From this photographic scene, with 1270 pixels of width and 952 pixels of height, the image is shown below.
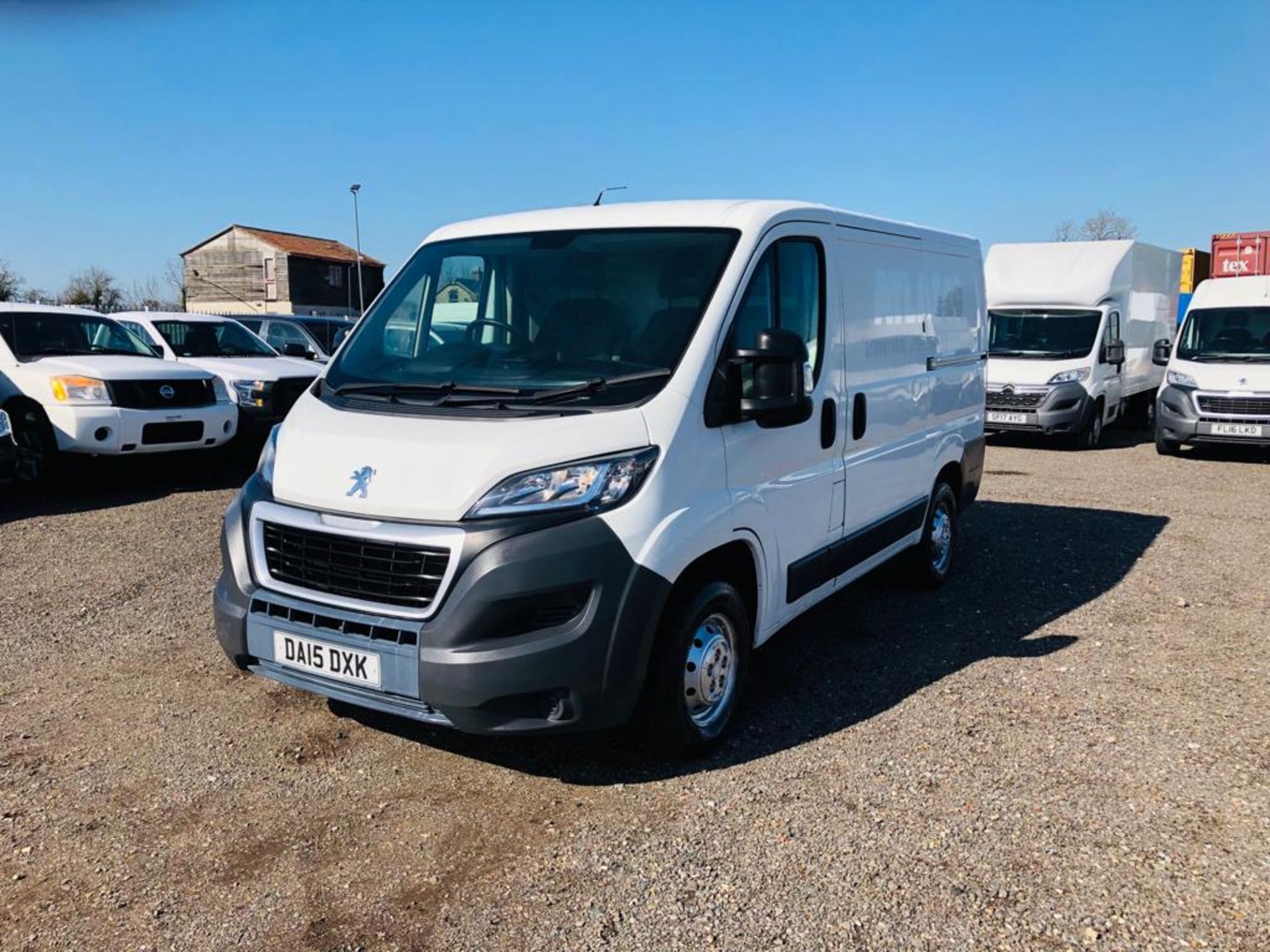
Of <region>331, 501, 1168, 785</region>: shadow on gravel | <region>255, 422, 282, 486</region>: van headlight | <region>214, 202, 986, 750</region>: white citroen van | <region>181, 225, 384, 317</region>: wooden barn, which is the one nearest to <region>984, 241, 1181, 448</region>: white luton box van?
<region>331, 501, 1168, 785</region>: shadow on gravel

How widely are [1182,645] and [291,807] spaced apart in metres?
4.71

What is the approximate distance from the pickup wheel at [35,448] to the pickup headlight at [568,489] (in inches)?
306

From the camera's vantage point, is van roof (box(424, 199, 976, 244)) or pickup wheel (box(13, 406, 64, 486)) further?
pickup wheel (box(13, 406, 64, 486))

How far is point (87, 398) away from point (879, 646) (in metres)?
7.70

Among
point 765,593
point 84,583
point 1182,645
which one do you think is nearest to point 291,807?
point 765,593

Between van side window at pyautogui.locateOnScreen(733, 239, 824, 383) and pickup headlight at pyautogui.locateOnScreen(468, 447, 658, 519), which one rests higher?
van side window at pyautogui.locateOnScreen(733, 239, 824, 383)

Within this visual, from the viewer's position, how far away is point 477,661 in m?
3.29

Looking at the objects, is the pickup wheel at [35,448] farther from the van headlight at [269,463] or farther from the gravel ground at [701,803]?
the van headlight at [269,463]

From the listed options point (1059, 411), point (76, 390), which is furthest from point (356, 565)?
point (1059, 411)

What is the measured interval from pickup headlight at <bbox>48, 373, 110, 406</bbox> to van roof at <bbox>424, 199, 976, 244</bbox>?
5924 mm

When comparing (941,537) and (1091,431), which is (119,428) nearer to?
(941,537)

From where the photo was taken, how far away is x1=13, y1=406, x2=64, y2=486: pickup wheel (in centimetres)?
934

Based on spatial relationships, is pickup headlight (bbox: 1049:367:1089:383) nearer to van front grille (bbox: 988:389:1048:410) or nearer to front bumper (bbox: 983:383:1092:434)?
front bumper (bbox: 983:383:1092:434)

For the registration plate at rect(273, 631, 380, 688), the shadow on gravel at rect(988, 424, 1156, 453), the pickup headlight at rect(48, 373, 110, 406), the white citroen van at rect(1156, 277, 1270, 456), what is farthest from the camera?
the shadow on gravel at rect(988, 424, 1156, 453)
